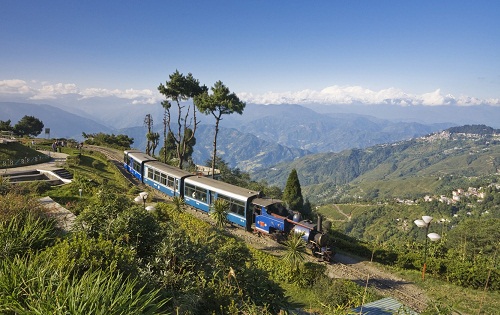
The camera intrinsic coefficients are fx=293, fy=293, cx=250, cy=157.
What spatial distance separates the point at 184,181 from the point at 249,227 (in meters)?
7.56

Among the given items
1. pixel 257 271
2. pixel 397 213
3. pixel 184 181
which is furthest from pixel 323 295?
pixel 397 213

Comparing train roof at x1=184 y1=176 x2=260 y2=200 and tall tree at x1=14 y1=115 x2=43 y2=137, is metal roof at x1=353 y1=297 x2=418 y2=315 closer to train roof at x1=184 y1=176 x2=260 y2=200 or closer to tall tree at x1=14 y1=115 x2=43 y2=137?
train roof at x1=184 y1=176 x2=260 y2=200

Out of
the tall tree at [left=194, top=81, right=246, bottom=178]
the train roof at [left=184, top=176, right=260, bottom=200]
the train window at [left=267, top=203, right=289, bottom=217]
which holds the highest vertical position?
the tall tree at [left=194, top=81, right=246, bottom=178]

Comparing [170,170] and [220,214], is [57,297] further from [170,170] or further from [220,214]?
[170,170]

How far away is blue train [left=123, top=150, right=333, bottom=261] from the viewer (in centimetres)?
1883

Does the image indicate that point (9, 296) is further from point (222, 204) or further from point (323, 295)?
point (222, 204)

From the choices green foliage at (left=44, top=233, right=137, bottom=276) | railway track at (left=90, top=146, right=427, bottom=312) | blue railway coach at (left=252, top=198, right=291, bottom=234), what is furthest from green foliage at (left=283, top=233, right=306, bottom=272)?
green foliage at (left=44, top=233, right=137, bottom=276)

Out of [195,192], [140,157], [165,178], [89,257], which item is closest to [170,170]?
[165,178]

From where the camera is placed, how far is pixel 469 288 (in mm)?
16859

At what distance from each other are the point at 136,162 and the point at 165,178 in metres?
7.36

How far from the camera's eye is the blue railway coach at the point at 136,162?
31.9 m

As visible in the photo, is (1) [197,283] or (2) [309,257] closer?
(1) [197,283]

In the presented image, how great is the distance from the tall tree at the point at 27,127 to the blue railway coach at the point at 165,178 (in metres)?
49.1

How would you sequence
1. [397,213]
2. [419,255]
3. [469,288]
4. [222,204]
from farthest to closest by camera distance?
[397,213], [222,204], [419,255], [469,288]
